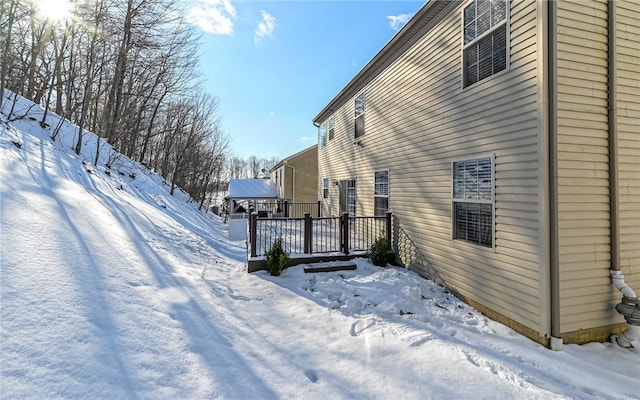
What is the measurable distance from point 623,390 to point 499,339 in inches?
44.6

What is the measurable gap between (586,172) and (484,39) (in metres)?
2.54

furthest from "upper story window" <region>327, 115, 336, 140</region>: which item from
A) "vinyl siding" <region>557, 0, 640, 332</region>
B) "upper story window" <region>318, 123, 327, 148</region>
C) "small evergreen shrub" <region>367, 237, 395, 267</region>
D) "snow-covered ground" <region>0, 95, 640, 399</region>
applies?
"vinyl siding" <region>557, 0, 640, 332</region>

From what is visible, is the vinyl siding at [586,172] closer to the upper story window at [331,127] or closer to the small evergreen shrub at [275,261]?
the small evergreen shrub at [275,261]

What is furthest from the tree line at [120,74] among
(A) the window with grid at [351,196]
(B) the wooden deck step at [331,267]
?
(B) the wooden deck step at [331,267]

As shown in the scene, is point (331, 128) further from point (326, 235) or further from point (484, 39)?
point (484, 39)

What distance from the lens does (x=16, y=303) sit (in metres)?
2.58

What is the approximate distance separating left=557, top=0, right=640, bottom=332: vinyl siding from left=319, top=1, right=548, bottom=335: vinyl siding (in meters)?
0.32

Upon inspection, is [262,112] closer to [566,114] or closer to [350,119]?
[350,119]

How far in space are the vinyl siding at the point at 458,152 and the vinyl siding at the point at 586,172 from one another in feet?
1.04

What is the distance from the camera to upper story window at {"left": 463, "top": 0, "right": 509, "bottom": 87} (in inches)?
170

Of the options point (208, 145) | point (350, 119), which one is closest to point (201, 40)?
point (208, 145)

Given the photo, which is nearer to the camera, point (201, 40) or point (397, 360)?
point (397, 360)

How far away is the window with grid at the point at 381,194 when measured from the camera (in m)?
7.84

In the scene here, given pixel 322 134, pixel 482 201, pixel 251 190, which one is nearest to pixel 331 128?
pixel 322 134
